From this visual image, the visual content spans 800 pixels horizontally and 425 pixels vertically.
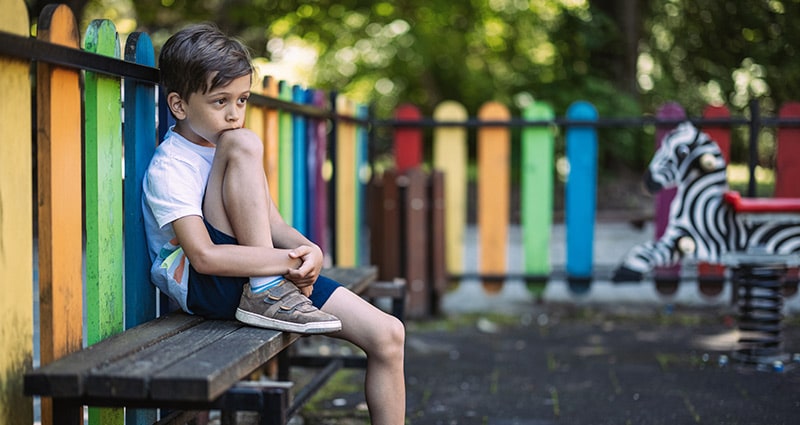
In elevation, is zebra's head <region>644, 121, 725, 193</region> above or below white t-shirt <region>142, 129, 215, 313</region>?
above

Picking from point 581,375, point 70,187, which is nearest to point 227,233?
point 70,187

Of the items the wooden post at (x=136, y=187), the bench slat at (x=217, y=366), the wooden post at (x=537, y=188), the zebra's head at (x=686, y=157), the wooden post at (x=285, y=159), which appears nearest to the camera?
the bench slat at (x=217, y=366)

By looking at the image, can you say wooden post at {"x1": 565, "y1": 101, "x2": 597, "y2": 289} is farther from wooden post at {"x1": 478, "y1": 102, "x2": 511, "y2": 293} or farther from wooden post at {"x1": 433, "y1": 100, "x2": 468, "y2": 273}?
wooden post at {"x1": 433, "y1": 100, "x2": 468, "y2": 273}

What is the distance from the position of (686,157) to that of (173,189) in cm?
407

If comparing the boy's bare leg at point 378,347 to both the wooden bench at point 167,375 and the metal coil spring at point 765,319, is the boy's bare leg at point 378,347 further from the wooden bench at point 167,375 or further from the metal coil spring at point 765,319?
the metal coil spring at point 765,319

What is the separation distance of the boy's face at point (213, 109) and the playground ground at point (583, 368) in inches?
71.3

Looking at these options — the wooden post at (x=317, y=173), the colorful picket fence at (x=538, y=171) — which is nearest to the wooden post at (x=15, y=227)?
the wooden post at (x=317, y=173)

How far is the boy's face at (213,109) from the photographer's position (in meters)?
2.96

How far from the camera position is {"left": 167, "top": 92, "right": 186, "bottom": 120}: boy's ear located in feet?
9.92

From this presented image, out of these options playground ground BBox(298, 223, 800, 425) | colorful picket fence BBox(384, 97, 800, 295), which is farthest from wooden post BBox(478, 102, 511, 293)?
playground ground BBox(298, 223, 800, 425)

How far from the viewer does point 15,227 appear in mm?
2410

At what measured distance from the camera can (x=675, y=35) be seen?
53.3 feet

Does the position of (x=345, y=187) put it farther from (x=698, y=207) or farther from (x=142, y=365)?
(x=142, y=365)

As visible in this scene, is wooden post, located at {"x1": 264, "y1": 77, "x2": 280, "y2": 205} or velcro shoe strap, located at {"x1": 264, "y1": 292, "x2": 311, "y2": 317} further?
wooden post, located at {"x1": 264, "y1": 77, "x2": 280, "y2": 205}
